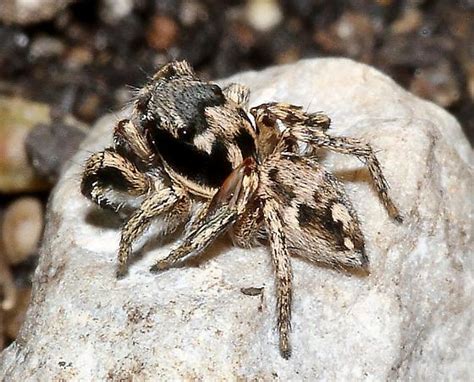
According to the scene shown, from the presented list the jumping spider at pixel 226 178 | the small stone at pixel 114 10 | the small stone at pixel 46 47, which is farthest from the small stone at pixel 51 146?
the jumping spider at pixel 226 178

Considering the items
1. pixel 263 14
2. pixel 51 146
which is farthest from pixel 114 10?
pixel 51 146

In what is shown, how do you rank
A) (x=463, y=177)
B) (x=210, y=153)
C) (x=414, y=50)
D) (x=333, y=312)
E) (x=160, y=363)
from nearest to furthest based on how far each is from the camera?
(x=160, y=363) → (x=333, y=312) → (x=210, y=153) → (x=463, y=177) → (x=414, y=50)

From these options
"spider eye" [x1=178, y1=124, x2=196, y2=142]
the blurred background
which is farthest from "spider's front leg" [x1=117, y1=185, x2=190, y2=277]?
the blurred background

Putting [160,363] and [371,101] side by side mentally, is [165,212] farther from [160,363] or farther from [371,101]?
[371,101]

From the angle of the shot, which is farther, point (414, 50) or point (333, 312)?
point (414, 50)

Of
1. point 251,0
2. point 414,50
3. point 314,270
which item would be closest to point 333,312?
point 314,270

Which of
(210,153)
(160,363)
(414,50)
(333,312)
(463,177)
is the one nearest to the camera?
(160,363)

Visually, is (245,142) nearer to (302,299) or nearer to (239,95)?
(239,95)
